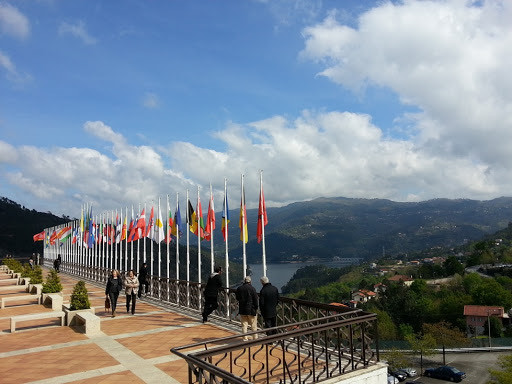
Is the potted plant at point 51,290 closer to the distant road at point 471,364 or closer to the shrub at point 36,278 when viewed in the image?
the shrub at point 36,278

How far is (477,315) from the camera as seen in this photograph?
71.4 metres

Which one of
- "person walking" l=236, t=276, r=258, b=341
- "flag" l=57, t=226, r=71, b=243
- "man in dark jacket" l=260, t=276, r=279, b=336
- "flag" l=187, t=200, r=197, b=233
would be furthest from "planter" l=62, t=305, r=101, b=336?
"flag" l=57, t=226, r=71, b=243

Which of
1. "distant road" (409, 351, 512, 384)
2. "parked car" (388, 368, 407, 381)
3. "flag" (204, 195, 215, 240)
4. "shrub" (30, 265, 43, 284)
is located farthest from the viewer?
"parked car" (388, 368, 407, 381)

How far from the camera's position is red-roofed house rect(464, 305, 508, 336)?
70125mm

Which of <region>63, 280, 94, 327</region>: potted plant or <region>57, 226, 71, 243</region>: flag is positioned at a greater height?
<region>57, 226, 71, 243</region>: flag

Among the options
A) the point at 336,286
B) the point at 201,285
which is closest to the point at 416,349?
the point at 201,285

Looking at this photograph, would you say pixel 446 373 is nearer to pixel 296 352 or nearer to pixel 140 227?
pixel 140 227

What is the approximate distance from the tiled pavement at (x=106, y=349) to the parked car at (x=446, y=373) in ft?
151

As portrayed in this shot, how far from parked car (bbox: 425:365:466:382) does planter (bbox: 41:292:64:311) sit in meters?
48.1

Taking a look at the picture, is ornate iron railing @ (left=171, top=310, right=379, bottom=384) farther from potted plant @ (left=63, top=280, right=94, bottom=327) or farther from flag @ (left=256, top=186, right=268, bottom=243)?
flag @ (left=256, top=186, right=268, bottom=243)

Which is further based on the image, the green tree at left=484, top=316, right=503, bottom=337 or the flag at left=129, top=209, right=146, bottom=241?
the green tree at left=484, top=316, right=503, bottom=337

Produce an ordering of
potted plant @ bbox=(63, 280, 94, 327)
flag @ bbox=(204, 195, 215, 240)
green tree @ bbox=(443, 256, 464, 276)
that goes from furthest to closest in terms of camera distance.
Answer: green tree @ bbox=(443, 256, 464, 276)
flag @ bbox=(204, 195, 215, 240)
potted plant @ bbox=(63, 280, 94, 327)

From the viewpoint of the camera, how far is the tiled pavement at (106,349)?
267 inches

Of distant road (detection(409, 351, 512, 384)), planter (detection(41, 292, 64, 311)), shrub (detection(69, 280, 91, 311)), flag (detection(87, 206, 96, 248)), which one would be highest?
flag (detection(87, 206, 96, 248))
